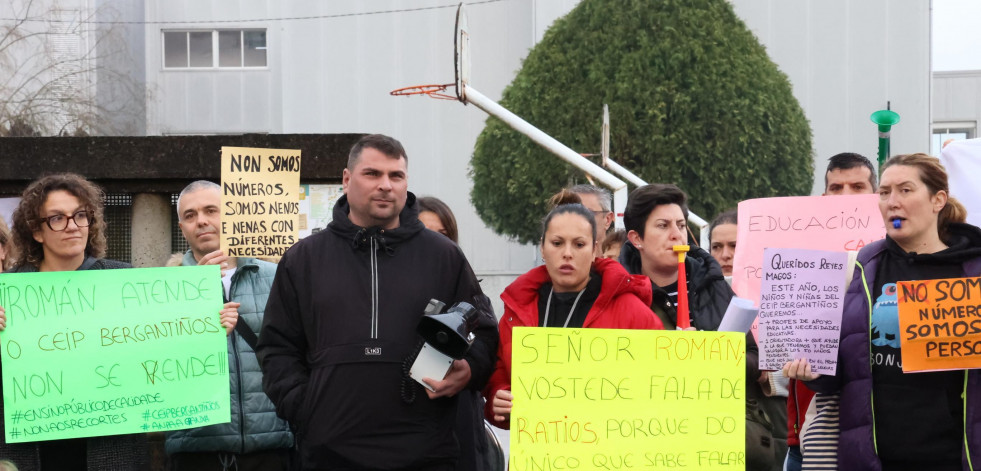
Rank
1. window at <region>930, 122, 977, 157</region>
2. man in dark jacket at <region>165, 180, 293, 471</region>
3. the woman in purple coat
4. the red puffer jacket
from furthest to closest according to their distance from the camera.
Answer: window at <region>930, 122, 977, 157</region>
man in dark jacket at <region>165, 180, 293, 471</region>
the red puffer jacket
the woman in purple coat

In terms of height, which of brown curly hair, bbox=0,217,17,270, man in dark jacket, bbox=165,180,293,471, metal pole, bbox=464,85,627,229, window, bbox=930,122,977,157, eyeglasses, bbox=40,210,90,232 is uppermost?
window, bbox=930,122,977,157

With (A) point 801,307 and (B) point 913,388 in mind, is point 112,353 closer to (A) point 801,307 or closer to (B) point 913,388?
(A) point 801,307

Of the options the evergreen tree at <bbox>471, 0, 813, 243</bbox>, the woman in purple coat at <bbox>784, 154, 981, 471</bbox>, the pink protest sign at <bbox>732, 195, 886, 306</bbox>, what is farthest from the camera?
the evergreen tree at <bbox>471, 0, 813, 243</bbox>

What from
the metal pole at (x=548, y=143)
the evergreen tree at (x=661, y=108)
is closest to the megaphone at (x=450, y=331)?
the metal pole at (x=548, y=143)

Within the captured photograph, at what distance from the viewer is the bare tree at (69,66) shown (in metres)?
24.8

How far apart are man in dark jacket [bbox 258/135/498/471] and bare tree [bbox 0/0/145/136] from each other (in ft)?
65.5

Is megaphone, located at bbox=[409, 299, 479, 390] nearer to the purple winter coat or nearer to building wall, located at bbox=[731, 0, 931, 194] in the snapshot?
the purple winter coat

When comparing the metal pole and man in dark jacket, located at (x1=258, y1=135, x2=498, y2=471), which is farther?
the metal pole

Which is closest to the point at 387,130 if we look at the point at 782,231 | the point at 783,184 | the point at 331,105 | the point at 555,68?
the point at 331,105

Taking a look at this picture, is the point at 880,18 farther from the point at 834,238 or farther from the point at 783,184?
the point at 834,238

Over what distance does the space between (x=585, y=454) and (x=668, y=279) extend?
1.12 m

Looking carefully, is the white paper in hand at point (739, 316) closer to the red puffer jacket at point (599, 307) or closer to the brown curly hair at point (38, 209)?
the red puffer jacket at point (599, 307)

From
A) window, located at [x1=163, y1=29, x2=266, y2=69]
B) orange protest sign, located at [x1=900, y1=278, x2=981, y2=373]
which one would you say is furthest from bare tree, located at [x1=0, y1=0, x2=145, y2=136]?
orange protest sign, located at [x1=900, y1=278, x2=981, y2=373]

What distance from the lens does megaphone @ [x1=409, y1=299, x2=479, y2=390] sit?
4078mm
